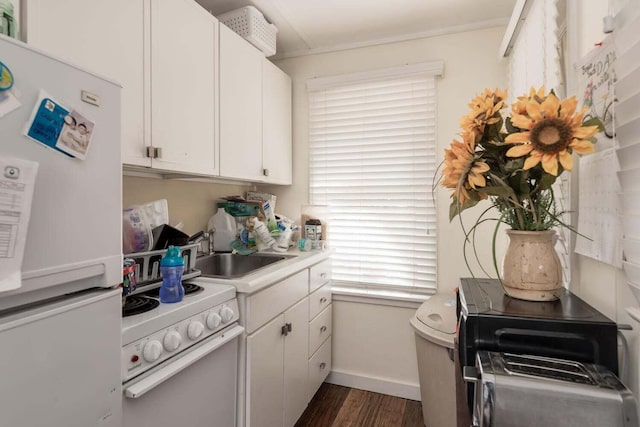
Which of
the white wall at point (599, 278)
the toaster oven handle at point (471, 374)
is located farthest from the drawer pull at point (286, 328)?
the white wall at point (599, 278)

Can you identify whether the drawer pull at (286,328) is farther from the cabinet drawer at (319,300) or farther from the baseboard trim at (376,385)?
the baseboard trim at (376,385)

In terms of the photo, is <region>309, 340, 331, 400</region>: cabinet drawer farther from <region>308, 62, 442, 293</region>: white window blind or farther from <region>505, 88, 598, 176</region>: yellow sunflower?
<region>505, 88, 598, 176</region>: yellow sunflower

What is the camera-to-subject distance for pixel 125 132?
1231 millimetres

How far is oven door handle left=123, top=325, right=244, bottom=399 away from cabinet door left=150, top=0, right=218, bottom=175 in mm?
731

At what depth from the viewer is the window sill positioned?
2.27 metres

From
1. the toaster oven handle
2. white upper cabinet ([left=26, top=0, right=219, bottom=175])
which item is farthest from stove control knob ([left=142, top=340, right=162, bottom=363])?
the toaster oven handle

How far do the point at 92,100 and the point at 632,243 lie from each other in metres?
1.21

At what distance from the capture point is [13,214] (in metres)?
0.60

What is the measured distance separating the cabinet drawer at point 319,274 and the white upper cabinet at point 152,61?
0.86 meters

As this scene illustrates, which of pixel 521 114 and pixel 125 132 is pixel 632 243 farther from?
pixel 125 132

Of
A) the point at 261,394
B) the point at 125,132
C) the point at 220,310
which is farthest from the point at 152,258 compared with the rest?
the point at 261,394

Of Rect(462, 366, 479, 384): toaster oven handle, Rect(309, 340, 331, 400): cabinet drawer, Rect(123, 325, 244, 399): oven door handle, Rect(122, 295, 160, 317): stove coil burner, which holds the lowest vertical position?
Rect(309, 340, 331, 400): cabinet drawer

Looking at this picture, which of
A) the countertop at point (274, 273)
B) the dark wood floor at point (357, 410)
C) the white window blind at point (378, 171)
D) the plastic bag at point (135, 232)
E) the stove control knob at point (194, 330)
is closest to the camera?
the stove control knob at point (194, 330)

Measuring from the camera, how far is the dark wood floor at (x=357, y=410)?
2.01 m
